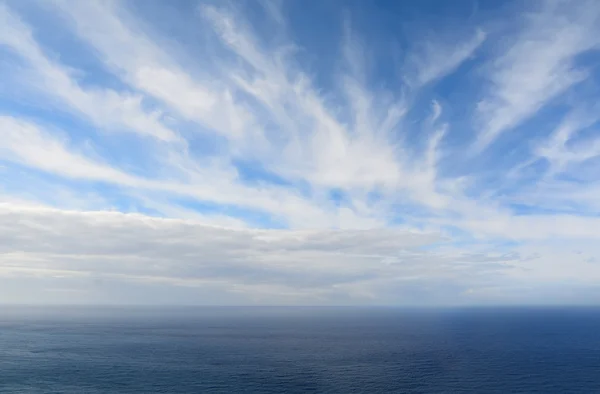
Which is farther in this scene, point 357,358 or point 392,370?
point 357,358

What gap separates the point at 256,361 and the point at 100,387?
202 feet

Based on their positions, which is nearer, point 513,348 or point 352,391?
point 352,391

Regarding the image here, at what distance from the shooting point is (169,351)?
18062 centimetres

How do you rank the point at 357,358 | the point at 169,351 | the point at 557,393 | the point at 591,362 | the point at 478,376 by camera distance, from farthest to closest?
the point at 169,351 → the point at 357,358 → the point at 591,362 → the point at 478,376 → the point at 557,393

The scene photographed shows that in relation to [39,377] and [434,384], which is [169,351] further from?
[434,384]

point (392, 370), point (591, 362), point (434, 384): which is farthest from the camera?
point (591, 362)

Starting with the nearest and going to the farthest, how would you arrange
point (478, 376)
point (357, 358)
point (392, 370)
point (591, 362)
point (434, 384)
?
point (434, 384), point (478, 376), point (392, 370), point (591, 362), point (357, 358)

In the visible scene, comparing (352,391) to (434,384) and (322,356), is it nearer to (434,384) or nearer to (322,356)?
(434,384)

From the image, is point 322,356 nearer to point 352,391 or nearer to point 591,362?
point 352,391

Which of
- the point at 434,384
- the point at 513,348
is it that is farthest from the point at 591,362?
the point at 434,384

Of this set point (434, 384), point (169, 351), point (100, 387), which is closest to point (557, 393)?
point (434, 384)

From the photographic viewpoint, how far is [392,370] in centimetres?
13862

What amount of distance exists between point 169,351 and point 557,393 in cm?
15538

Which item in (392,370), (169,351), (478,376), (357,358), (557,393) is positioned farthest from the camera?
(169,351)
